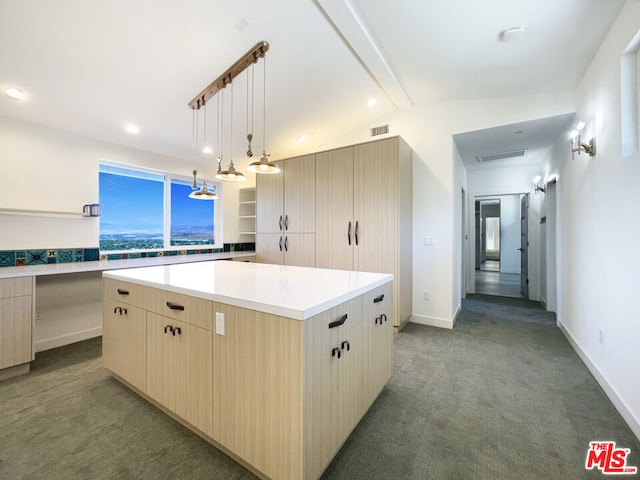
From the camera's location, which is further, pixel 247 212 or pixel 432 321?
pixel 247 212


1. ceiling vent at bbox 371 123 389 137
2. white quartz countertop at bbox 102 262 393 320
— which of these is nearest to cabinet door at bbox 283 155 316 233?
ceiling vent at bbox 371 123 389 137

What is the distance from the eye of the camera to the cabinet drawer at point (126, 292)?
6.41 ft

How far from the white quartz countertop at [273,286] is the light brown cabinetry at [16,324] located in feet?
2.85

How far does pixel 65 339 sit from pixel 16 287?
3.60ft

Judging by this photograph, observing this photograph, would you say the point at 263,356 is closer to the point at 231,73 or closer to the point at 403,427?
the point at 403,427

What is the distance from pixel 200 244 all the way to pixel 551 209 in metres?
5.83

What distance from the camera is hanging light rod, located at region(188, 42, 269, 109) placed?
2519 millimetres

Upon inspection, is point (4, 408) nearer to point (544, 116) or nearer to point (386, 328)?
point (386, 328)

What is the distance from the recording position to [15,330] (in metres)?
2.39

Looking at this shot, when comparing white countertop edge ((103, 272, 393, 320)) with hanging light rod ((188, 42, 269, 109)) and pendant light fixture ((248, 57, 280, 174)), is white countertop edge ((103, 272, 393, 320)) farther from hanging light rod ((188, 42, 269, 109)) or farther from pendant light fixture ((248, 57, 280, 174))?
hanging light rod ((188, 42, 269, 109))

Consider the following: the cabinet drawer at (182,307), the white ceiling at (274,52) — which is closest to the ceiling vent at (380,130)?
the white ceiling at (274,52)

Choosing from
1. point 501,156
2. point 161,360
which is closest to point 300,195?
point 161,360

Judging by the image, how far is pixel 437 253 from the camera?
3756 mm

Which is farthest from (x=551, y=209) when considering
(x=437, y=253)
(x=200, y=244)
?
(x=200, y=244)
